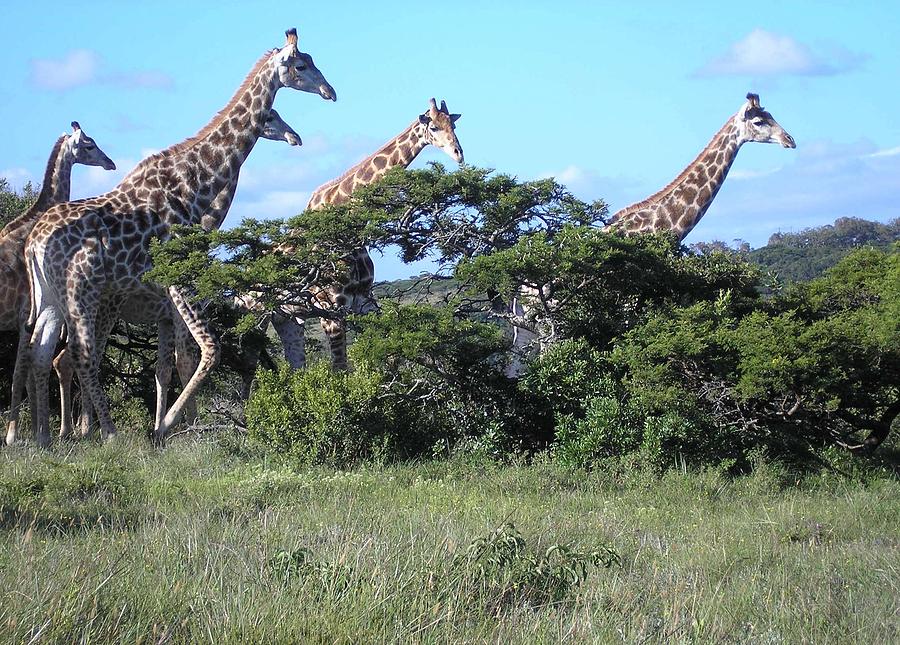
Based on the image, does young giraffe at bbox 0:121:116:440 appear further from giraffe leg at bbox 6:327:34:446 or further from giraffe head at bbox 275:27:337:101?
giraffe head at bbox 275:27:337:101

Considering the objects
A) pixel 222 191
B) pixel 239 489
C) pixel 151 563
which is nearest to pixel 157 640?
pixel 151 563

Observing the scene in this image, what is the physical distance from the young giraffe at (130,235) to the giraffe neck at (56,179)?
4.46 feet

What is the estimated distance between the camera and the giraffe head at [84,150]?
42.8 ft

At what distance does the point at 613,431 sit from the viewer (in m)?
8.87

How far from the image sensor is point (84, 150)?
13.2 metres

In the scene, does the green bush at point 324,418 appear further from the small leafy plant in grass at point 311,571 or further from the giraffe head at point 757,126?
the giraffe head at point 757,126

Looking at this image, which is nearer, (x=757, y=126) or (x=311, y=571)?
(x=311, y=571)

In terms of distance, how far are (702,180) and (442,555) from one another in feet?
30.0

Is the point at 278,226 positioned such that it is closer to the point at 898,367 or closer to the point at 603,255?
the point at 603,255

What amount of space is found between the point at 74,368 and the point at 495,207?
4505 millimetres

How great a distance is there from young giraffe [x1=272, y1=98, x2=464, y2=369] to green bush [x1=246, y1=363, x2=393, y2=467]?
188 cm

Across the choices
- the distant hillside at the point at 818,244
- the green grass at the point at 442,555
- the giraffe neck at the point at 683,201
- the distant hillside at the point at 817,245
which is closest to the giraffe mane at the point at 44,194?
the green grass at the point at 442,555

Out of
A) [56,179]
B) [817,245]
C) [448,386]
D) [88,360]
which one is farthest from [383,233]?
[817,245]

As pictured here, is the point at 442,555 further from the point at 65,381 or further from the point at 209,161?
the point at 209,161
